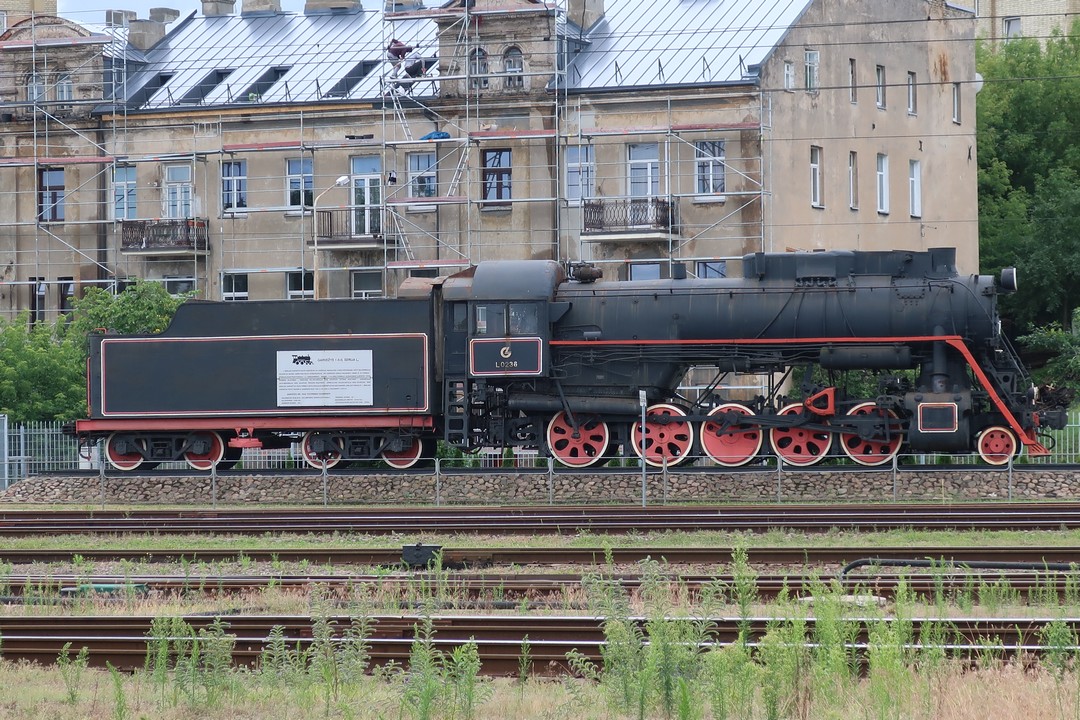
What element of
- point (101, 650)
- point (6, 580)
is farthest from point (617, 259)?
point (101, 650)

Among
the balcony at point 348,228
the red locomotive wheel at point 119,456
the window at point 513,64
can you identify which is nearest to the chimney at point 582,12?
the window at point 513,64

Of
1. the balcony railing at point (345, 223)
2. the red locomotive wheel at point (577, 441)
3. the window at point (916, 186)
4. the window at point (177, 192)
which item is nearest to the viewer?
the red locomotive wheel at point (577, 441)

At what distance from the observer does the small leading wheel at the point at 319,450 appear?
93.6ft

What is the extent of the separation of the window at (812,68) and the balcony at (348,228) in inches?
497

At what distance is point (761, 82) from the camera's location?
131 feet

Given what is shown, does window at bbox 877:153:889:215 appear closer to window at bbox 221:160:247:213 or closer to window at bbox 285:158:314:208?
window at bbox 285:158:314:208

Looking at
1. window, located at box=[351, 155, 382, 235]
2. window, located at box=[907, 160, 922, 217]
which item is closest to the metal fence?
window, located at box=[351, 155, 382, 235]

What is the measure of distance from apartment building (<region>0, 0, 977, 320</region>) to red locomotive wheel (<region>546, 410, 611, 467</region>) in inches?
515

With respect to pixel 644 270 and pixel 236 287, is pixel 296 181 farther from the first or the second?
pixel 644 270

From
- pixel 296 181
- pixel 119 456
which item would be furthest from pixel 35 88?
pixel 119 456

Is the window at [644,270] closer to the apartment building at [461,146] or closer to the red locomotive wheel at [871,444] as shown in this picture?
the apartment building at [461,146]

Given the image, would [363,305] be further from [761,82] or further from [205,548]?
[761,82]

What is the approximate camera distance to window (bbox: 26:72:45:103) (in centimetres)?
4488

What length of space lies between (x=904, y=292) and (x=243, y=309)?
12.1m
